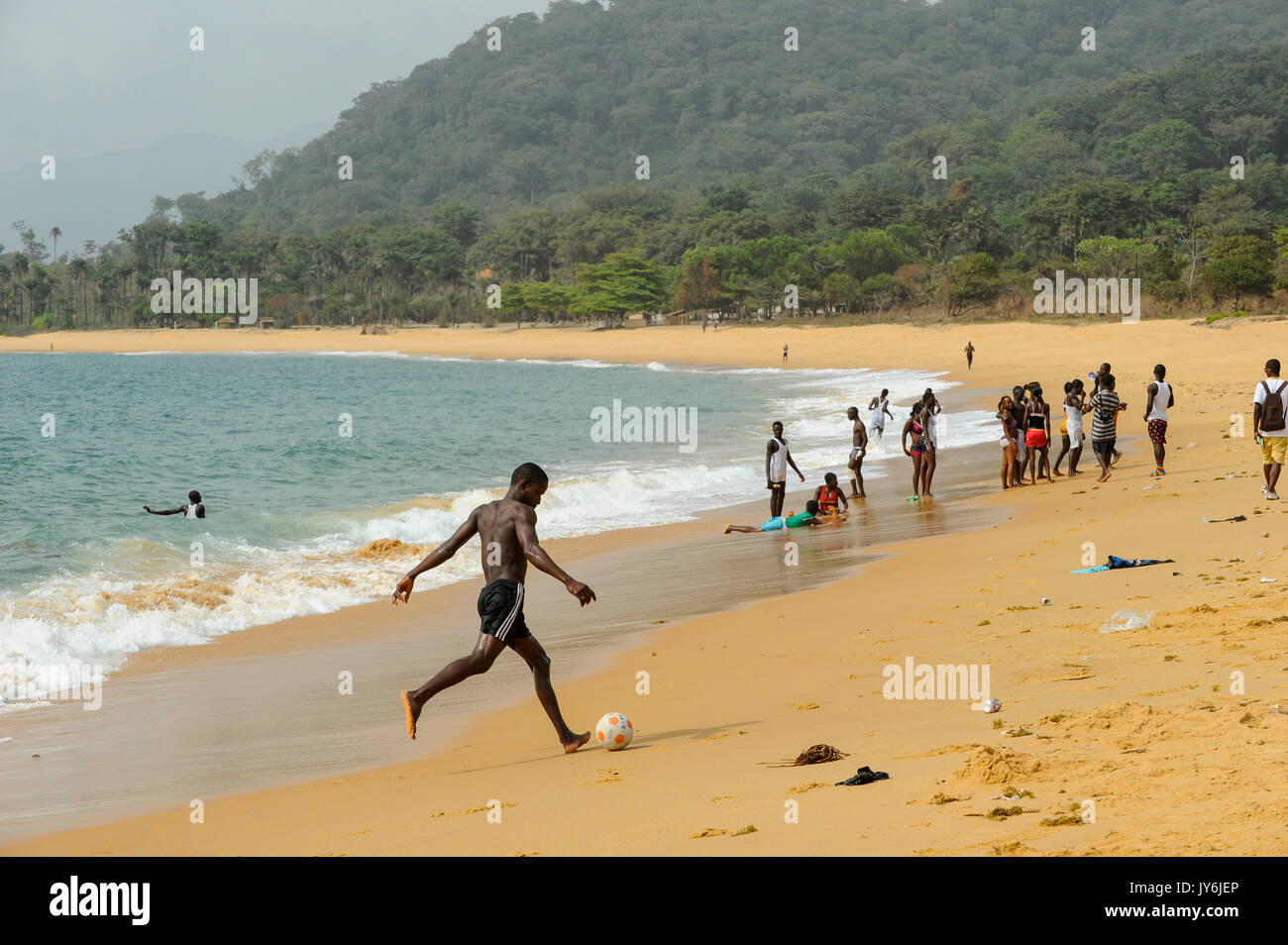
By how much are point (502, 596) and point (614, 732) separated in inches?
41.5

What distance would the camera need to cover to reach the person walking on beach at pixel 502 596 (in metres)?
7.10

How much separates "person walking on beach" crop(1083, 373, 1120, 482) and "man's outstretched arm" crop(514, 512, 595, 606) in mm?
12314

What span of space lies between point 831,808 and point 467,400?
47.1 meters

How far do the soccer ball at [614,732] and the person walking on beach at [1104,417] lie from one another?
1220cm

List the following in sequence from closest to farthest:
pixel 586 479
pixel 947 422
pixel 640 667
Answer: pixel 640 667 → pixel 586 479 → pixel 947 422

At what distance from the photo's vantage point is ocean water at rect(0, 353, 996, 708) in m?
13.5

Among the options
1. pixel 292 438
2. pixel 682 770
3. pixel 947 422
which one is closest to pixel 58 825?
pixel 682 770

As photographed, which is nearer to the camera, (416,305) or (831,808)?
(831,808)

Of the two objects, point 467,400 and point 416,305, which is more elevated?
point 416,305

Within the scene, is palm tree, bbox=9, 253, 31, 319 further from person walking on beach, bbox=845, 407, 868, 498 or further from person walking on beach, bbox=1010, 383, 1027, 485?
person walking on beach, bbox=1010, 383, 1027, 485
